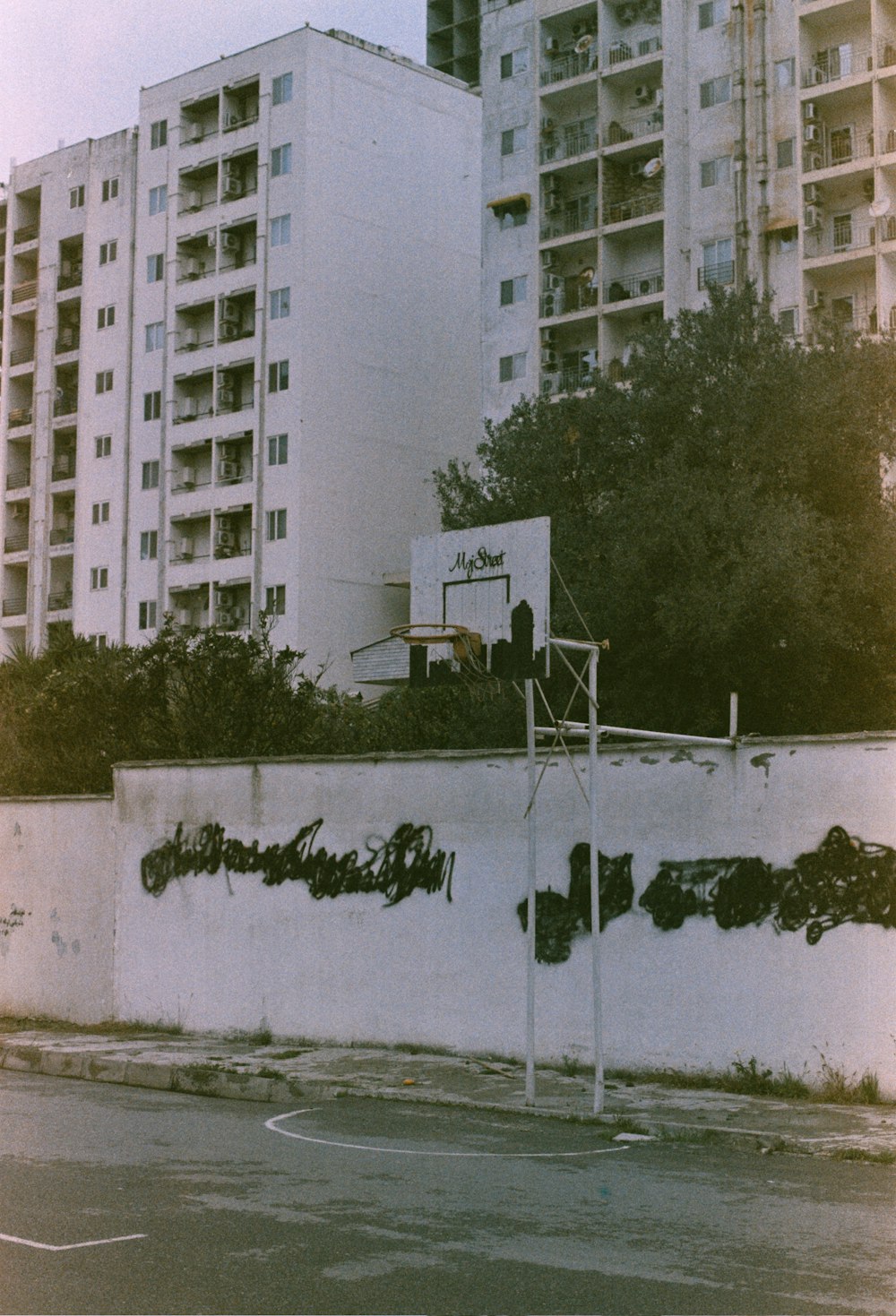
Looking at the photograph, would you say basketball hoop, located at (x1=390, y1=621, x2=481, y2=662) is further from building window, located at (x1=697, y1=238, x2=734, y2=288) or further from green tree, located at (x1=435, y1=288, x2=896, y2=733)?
building window, located at (x1=697, y1=238, x2=734, y2=288)

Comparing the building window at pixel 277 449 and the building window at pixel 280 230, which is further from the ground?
the building window at pixel 280 230

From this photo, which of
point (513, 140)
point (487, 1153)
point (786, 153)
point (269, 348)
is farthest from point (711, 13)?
point (487, 1153)

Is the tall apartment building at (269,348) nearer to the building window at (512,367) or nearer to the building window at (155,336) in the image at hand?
the building window at (155,336)

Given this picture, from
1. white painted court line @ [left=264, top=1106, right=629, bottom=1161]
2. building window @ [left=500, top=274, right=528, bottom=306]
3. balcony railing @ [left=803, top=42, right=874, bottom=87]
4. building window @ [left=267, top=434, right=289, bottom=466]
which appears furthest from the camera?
building window @ [left=267, top=434, right=289, bottom=466]

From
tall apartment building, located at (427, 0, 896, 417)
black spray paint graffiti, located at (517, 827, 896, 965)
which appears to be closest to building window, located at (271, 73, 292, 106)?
tall apartment building, located at (427, 0, 896, 417)

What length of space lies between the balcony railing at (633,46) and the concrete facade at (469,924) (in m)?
41.1

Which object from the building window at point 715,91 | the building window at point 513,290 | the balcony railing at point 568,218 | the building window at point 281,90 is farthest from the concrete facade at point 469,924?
the building window at point 281,90

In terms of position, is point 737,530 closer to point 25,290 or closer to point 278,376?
point 278,376

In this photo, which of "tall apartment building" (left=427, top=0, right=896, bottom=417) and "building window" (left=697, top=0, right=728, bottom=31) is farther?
"building window" (left=697, top=0, right=728, bottom=31)

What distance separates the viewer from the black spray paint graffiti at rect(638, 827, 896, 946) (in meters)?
12.6

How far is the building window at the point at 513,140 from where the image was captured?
5562 cm

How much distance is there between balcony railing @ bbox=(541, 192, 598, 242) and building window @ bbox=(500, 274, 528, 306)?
5.31 ft

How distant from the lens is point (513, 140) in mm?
55906

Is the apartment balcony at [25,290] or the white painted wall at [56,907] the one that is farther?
the apartment balcony at [25,290]
